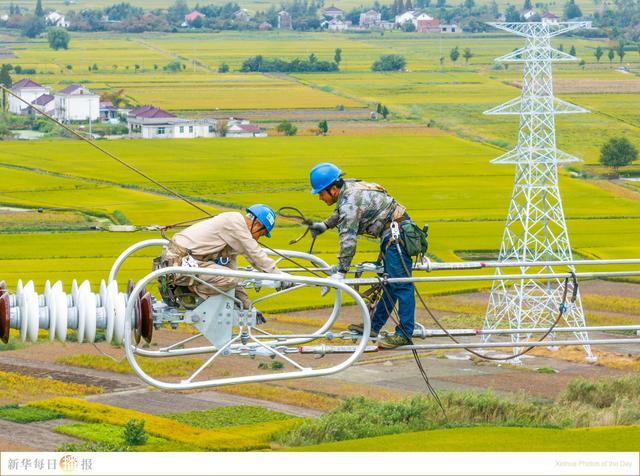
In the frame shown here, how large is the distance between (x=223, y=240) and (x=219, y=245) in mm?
55

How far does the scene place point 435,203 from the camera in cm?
6041

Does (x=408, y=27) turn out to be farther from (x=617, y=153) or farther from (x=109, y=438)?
(x=109, y=438)

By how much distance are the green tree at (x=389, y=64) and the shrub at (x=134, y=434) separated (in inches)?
4292

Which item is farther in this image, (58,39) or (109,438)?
(58,39)

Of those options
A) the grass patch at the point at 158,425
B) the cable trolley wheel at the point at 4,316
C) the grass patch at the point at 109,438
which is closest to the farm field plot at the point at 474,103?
the grass patch at the point at 158,425

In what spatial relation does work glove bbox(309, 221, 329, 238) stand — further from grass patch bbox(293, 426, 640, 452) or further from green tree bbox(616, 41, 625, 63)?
green tree bbox(616, 41, 625, 63)

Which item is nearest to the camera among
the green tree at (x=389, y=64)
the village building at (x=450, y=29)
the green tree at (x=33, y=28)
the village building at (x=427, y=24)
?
the green tree at (x=389, y=64)

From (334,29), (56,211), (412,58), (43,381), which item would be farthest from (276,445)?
(334,29)

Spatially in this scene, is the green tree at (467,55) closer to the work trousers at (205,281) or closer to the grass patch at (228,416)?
the grass patch at (228,416)

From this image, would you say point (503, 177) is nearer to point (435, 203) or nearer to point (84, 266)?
point (435, 203)

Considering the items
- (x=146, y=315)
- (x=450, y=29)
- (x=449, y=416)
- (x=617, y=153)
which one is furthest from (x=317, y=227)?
(x=450, y=29)

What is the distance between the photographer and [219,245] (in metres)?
12.3

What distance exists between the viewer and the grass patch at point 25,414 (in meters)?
27.2

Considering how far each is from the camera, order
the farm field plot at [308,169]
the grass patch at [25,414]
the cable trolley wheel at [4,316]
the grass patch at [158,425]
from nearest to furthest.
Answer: the cable trolley wheel at [4,316], the grass patch at [158,425], the grass patch at [25,414], the farm field plot at [308,169]
